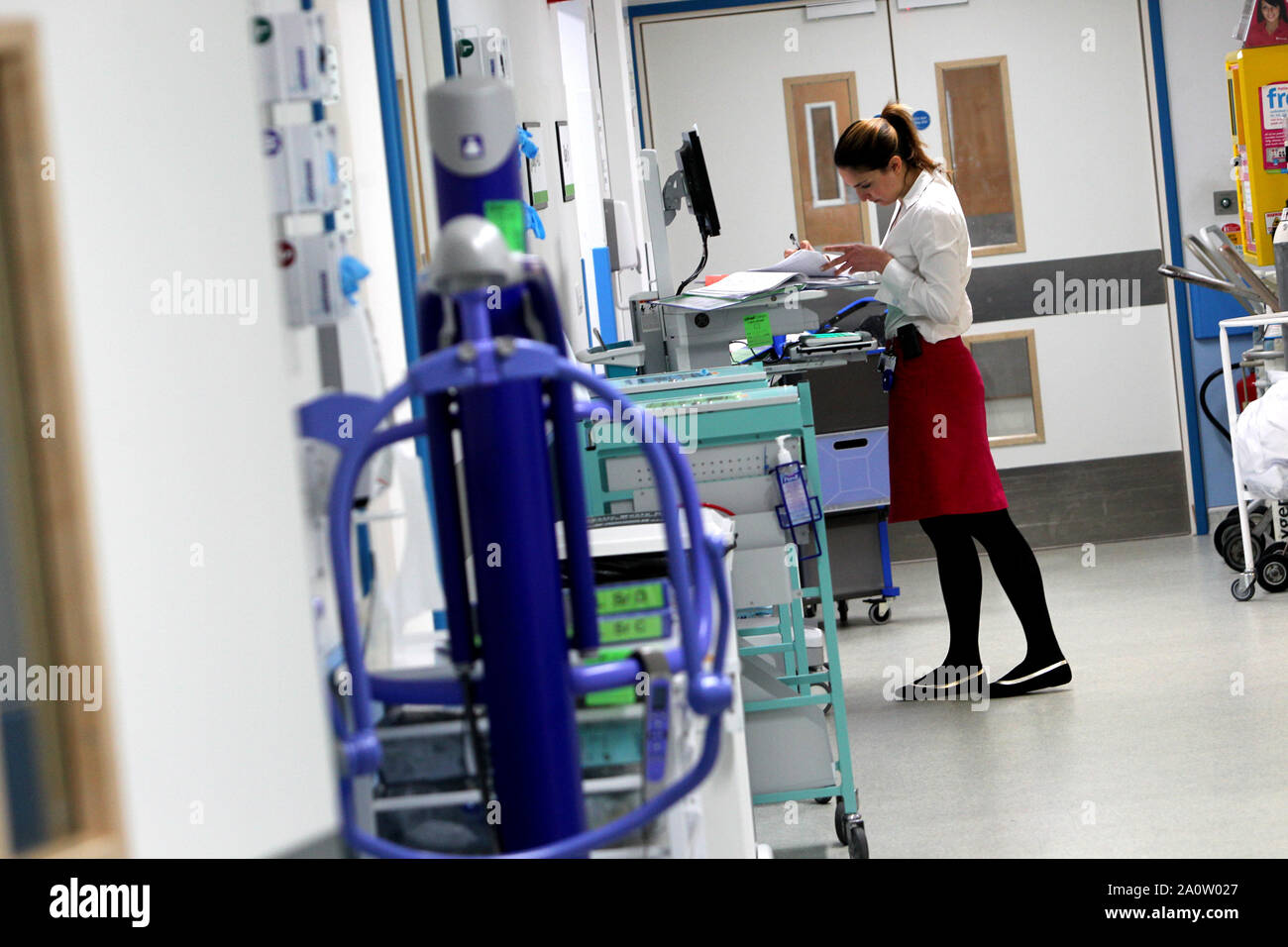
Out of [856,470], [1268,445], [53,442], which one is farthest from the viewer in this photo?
[856,470]

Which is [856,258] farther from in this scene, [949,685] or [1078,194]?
[1078,194]

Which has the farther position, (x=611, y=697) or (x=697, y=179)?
(x=697, y=179)

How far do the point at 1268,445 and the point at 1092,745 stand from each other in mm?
1429

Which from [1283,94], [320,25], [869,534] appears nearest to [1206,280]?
[1283,94]

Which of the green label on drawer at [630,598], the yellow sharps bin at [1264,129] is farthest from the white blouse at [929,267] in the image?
the green label on drawer at [630,598]

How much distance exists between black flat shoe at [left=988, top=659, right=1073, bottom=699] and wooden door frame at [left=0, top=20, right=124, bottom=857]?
282 cm

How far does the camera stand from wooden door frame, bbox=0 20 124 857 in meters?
1.09

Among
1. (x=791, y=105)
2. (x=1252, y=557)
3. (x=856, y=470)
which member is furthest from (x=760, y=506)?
(x=791, y=105)

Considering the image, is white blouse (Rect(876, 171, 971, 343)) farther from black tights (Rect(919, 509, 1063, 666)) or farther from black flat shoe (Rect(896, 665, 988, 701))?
black flat shoe (Rect(896, 665, 988, 701))

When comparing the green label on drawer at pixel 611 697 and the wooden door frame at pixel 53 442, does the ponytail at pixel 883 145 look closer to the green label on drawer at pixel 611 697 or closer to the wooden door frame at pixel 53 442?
the green label on drawer at pixel 611 697

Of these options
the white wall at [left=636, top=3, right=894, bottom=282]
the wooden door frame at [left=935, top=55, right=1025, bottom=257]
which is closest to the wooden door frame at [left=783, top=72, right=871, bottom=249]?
the white wall at [left=636, top=3, right=894, bottom=282]

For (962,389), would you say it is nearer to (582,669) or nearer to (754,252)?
(582,669)

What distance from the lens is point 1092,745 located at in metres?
3.06

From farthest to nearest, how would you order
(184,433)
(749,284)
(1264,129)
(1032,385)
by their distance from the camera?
(1032,385) → (1264,129) → (749,284) → (184,433)
